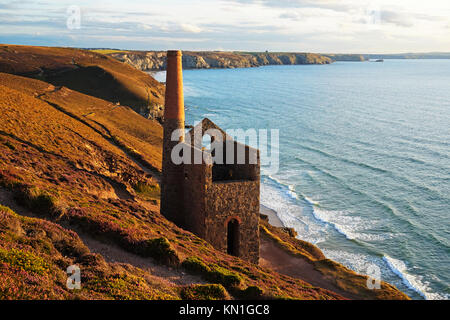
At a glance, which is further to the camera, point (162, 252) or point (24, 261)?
point (162, 252)

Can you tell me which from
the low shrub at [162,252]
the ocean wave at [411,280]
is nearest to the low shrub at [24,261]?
the low shrub at [162,252]

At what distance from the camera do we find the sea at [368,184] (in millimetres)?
37375

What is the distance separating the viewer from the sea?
3738 cm

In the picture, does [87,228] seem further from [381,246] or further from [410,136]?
[410,136]

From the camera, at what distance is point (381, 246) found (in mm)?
39562

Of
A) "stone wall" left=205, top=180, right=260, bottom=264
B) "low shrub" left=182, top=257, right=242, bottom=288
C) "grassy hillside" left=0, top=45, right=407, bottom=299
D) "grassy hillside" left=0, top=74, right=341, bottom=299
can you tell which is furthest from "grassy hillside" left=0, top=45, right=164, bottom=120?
"low shrub" left=182, top=257, right=242, bottom=288

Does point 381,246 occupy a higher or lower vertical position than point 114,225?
lower

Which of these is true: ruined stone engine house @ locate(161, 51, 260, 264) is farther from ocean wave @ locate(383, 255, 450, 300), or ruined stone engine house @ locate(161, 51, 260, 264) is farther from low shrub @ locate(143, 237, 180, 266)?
ocean wave @ locate(383, 255, 450, 300)

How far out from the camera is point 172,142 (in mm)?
28859

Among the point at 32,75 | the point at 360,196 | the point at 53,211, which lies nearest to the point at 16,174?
the point at 53,211

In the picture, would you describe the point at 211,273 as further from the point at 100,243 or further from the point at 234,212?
the point at 234,212

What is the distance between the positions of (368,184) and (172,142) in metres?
34.4

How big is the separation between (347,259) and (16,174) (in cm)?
2630

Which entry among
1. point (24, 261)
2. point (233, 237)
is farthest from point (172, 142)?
point (24, 261)
